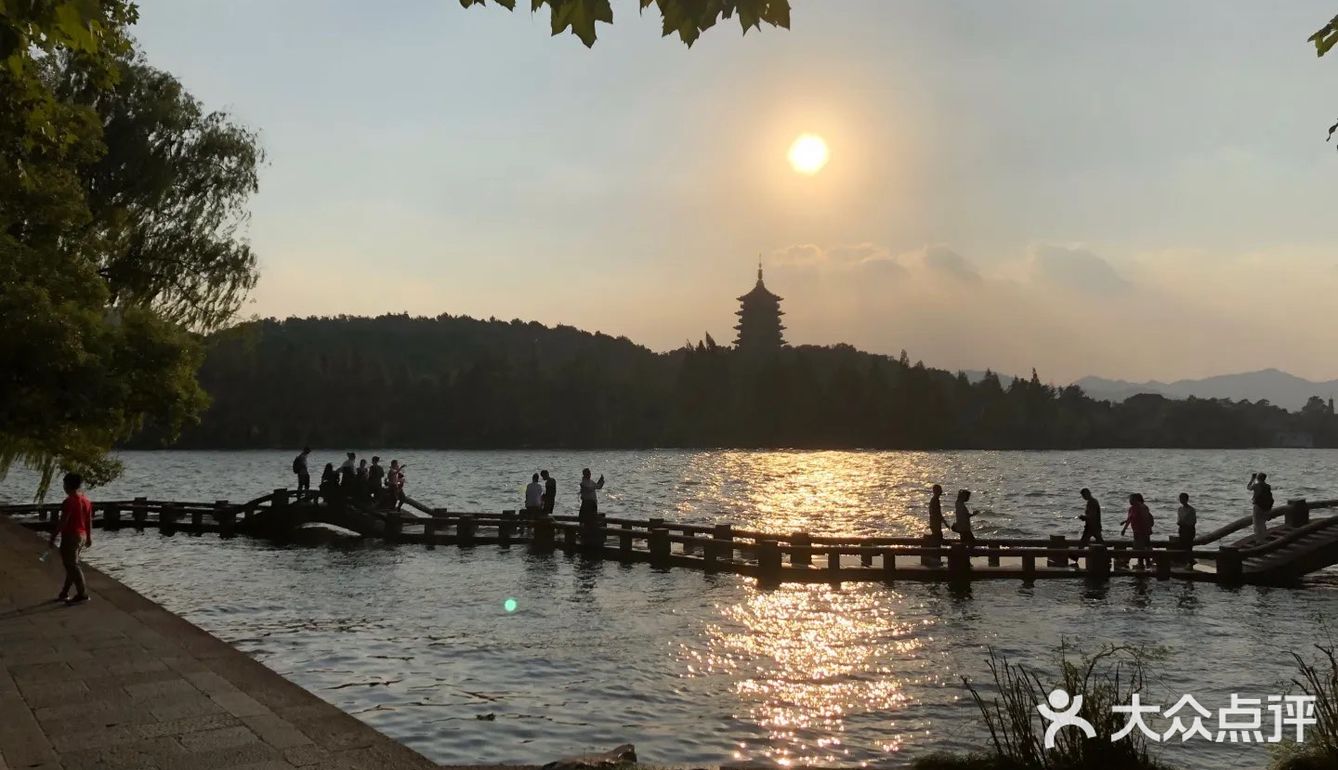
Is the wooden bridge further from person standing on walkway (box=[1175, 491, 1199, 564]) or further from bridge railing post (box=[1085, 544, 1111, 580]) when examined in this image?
person standing on walkway (box=[1175, 491, 1199, 564])

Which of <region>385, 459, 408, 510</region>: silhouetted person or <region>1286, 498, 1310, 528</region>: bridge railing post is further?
<region>385, 459, 408, 510</region>: silhouetted person

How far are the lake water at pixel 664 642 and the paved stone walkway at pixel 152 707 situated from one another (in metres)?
2.38

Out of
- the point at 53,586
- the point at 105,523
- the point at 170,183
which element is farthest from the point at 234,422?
the point at 53,586

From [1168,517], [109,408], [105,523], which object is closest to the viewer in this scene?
[109,408]

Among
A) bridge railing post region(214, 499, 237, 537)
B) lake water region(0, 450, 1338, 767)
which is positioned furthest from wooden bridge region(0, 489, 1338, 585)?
bridge railing post region(214, 499, 237, 537)

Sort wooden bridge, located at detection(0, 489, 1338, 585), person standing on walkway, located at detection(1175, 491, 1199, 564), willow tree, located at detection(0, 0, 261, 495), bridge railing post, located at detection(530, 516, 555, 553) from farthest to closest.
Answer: bridge railing post, located at detection(530, 516, 555, 553) → person standing on walkway, located at detection(1175, 491, 1199, 564) → wooden bridge, located at detection(0, 489, 1338, 585) → willow tree, located at detection(0, 0, 261, 495)

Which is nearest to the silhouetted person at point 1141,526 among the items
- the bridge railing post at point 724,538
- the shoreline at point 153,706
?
the bridge railing post at point 724,538

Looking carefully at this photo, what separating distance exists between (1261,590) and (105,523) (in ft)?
129

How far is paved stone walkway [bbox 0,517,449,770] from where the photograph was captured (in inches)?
315

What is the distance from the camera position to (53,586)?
1688 centimetres

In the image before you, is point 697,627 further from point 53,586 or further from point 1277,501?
point 1277,501

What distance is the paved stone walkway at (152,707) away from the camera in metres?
8.01

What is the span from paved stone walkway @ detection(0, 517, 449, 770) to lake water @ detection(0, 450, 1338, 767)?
238 centimetres

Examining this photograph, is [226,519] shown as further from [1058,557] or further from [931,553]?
[1058,557]
